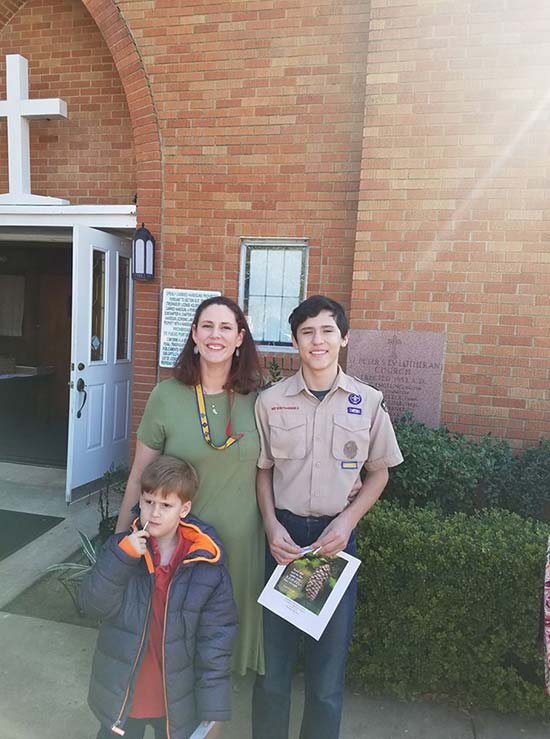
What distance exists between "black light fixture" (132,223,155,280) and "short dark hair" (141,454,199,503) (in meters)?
3.22

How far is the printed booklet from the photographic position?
1.85 m

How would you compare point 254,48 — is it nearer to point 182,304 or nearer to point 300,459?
point 182,304

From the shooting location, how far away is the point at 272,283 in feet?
15.6

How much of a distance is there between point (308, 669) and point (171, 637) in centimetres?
57

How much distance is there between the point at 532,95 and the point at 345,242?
169 centimetres

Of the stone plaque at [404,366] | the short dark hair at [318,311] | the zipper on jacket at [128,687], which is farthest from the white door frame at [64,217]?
the zipper on jacket at [128,687]

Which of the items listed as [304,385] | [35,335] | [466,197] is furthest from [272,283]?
[35,335]

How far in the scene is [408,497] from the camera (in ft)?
10.2

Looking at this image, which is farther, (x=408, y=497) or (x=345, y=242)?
(x=345, y=242)

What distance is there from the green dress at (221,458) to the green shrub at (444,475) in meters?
1.23

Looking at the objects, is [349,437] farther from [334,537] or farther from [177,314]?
[177,314]

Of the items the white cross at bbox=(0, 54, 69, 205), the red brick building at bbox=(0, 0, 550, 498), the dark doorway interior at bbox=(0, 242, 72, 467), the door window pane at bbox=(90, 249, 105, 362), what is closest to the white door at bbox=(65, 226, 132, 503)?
the door window pane at bbox=(90, 249, 105, 362)

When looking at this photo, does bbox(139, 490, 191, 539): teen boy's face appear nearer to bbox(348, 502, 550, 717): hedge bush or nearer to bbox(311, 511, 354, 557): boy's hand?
bbox(311, 511, 354, 557): boy's hand

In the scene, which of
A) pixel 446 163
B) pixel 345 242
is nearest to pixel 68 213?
pixel 345 242
